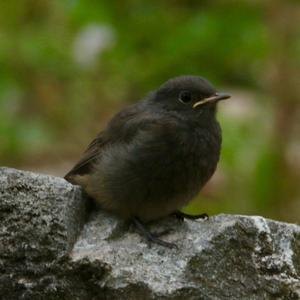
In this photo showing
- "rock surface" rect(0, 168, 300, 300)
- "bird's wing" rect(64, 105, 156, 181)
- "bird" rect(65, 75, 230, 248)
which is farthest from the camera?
"bird's wing" rect(64, 105, 156, 181)

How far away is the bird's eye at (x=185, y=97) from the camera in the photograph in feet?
20.9

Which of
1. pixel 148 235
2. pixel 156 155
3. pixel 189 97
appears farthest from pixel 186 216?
pixel 189 97

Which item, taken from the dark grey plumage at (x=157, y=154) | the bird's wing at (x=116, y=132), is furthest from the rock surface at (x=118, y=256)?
the bird's wing at (x=116, y=132)

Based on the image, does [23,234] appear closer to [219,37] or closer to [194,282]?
[194,282]

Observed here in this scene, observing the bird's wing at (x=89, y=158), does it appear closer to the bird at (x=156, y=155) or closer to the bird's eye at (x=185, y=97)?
the bird at (x=156, y=155)

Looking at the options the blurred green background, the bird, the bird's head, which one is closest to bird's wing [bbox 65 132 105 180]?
the bird

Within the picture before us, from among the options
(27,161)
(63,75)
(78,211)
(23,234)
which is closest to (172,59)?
(63,75)

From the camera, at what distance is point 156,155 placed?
5891 mm

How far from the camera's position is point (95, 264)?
489 cm

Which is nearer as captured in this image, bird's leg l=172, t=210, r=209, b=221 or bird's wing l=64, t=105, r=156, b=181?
bird's leg l=172, t=210, r=209, b=221

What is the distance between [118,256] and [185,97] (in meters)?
1.62

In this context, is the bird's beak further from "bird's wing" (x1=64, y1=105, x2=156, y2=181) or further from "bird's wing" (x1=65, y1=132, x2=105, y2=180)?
"bird's wing" (x1=65, y1=132, x2=105, y2=180)

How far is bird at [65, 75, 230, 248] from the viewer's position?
5.85 metres

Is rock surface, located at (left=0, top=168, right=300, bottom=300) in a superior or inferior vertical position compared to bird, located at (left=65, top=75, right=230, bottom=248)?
inferior
